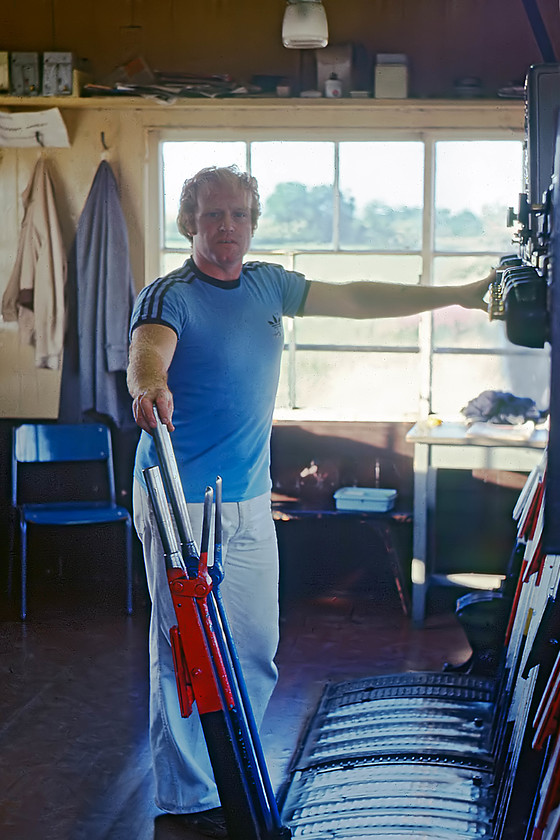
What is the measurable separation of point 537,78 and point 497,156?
2726 mm

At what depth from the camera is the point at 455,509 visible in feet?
16.3

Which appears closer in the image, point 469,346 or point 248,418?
point 248,418

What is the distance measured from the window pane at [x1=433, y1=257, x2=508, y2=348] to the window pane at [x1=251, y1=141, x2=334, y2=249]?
1.97 feet

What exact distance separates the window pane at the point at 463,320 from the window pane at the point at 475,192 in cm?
7

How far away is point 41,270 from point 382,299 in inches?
92.5

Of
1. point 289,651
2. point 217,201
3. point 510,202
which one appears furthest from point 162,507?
point 510,202

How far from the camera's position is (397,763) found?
3096 mm

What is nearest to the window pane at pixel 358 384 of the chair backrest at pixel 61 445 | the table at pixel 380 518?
the table at pixel 380 518

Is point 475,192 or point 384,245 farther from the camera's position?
point 384,245

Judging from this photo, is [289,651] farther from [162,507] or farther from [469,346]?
[162,507]

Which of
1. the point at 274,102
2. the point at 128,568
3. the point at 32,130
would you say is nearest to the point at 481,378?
the point at 274,102

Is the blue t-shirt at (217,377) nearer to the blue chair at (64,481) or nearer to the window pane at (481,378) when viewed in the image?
the blue chair at (64,481)

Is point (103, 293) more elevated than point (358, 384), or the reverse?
point (103, 293)

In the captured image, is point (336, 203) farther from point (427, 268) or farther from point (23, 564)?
point (23, 564)
